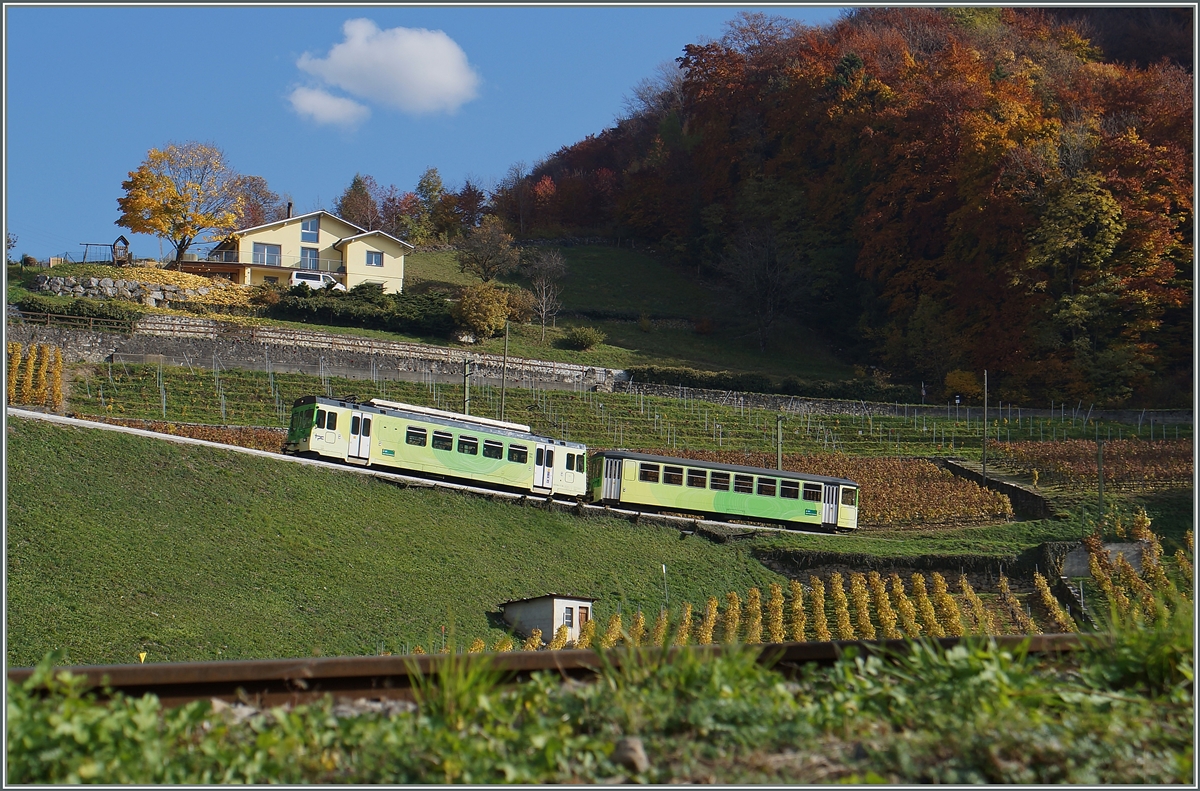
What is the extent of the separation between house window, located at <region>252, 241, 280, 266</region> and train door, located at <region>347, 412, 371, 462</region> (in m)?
31.6

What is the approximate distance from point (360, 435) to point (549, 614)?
30.2 feet

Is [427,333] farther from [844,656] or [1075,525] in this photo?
[844,656]

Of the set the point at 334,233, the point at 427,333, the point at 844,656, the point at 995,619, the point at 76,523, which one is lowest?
the point at 995,619

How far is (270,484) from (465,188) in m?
70.9

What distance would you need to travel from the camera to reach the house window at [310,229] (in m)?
54.2

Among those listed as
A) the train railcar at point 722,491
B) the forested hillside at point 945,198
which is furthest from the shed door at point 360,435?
the forested hillside at point 945,198

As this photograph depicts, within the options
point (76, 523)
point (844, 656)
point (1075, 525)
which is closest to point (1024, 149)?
point (1075, 525)

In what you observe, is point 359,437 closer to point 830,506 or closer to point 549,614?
point 549,614

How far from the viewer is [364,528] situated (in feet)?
66.7

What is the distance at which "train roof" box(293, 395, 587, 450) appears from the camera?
24141 mm

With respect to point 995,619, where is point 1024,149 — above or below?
above

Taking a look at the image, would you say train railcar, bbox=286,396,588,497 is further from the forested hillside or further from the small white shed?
the forested hillside

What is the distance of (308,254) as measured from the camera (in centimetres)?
5412

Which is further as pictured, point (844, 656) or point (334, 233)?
point (334, 233)
